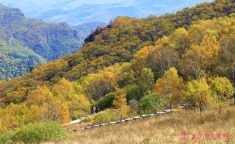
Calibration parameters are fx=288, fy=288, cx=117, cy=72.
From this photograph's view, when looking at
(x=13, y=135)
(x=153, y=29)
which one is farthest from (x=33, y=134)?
(x=153, y=29)

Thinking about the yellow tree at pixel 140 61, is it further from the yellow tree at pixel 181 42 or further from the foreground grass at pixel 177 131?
the foreground grass at pixel 177 131

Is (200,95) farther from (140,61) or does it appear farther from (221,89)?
(140,61)

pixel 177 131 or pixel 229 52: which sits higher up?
pixel 229 52

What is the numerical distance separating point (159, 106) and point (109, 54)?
69256mm

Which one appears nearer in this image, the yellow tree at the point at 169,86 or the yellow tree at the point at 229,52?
the yellow tree at the point at 169,86

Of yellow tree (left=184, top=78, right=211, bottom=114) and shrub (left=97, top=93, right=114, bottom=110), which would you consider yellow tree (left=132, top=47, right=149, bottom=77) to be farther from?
yellow tree (left=184, top=78, right=211, bottom=114)

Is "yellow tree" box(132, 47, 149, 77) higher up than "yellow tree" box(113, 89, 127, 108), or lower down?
higher up

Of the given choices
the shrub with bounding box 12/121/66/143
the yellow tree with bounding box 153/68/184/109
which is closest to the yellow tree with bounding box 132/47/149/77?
the yellow tree with bounding box 153/68/184/109

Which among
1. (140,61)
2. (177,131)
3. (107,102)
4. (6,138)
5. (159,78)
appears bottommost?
(107,102)

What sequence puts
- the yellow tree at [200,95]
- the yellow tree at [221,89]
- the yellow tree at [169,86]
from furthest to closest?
the yellow tree at [169,86] → the yellow tree at [221,89] → the yellow tree at [200,95]

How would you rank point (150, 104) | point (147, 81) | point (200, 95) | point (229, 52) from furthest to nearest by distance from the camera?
point (147, 81) → point (229, 52) → point (150, 104) → point (200, 95)

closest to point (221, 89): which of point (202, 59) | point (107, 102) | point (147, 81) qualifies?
point (202, 59)

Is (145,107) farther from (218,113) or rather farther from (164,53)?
(164,53)

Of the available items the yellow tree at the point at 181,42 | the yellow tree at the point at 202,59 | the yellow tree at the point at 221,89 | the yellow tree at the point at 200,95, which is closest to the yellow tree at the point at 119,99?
the yellow tree at the point at 181,42
